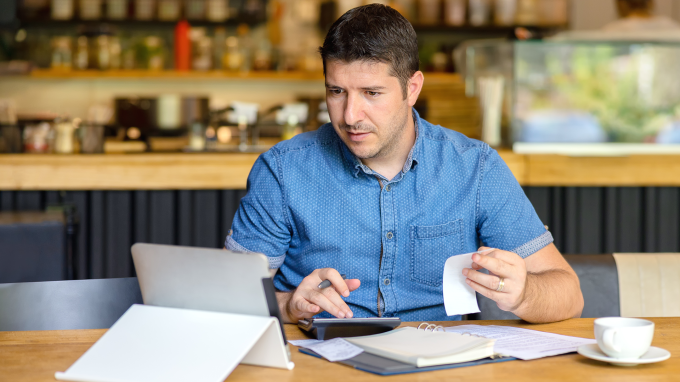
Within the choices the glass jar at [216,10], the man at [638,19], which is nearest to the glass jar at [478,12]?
the man at [638,19]

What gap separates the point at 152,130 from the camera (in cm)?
402

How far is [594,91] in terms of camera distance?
3.00 metres

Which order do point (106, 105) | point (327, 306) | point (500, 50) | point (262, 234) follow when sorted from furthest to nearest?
point (106, 105) < point (500, 50) < point (262, 234) < point (327, 306)

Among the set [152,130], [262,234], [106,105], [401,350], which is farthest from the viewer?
[106,105]

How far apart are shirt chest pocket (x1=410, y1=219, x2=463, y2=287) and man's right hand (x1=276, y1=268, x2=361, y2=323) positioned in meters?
0.34

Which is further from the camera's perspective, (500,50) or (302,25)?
(302,25)

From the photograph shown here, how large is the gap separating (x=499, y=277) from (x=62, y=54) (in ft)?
13.7

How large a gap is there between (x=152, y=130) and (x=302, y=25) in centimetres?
167

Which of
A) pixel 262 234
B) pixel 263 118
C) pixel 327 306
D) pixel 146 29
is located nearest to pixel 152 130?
pixel 263 118

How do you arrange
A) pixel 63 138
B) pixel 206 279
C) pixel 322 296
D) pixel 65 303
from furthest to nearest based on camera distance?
pixel 63 138
pixel 65 303
pixel 322 296
pixel 206 279

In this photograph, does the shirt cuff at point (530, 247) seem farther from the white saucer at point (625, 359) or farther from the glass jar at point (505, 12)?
the glass jar at point (505, 12)

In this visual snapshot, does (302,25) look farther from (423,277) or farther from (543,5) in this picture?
(423,277)

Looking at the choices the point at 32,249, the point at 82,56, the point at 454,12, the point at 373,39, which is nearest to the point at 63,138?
the point at 32,249

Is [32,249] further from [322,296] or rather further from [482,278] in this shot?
[482,278]
